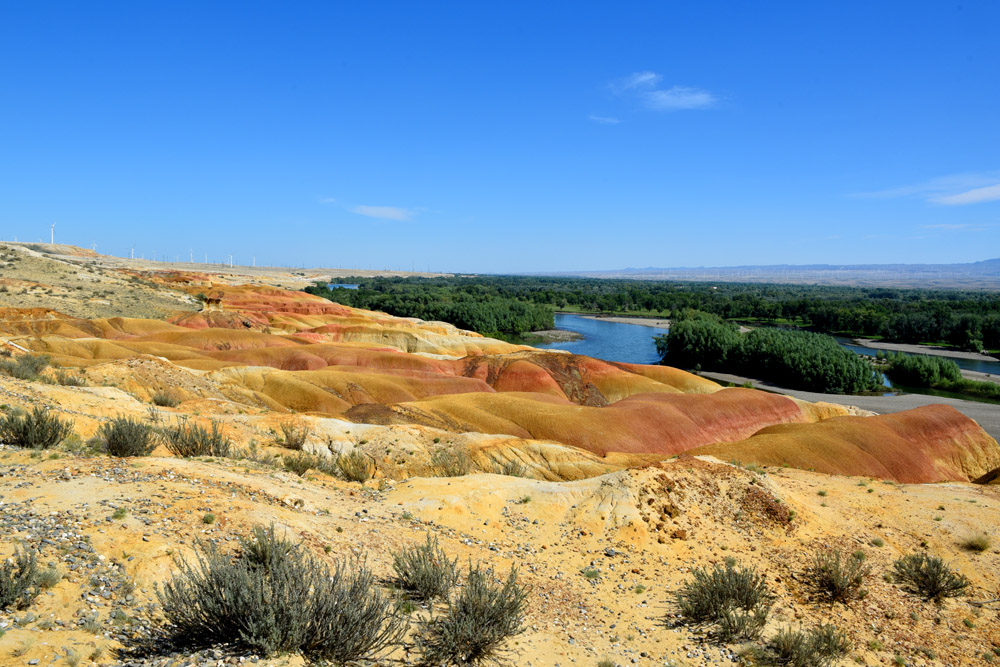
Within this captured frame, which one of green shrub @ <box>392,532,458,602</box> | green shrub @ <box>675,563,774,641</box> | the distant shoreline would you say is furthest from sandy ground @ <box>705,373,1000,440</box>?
green shrub @ <box>392,532,458,602</box>

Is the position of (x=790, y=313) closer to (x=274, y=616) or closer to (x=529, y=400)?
(x=529, y=400)

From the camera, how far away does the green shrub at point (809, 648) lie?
325 inches

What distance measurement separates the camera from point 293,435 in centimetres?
1877

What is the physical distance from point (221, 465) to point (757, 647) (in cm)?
1039

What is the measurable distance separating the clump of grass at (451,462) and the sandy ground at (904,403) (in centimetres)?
5291

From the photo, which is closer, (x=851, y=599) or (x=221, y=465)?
Result: (x=851, y=599)

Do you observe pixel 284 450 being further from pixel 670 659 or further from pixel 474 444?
pixel 670 659

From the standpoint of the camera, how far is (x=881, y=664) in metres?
9.00

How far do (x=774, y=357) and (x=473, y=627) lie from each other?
79029mm

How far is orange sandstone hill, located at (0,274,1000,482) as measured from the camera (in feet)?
97.0

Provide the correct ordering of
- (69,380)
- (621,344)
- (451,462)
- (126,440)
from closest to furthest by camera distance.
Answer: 1. (126,440)
2. (451,462)
3. (69,380)
4. (621,344)

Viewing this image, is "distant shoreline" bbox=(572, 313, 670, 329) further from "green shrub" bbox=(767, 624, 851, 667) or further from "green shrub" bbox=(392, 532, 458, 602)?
"green shrub" bbox=(392, 532, 458, 602)

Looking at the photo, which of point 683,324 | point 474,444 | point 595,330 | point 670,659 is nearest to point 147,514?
point 670,659

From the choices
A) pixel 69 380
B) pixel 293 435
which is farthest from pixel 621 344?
pixel 69 380
